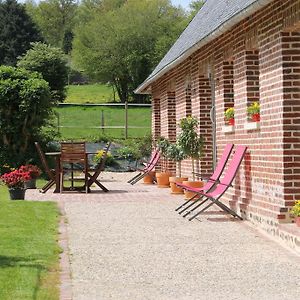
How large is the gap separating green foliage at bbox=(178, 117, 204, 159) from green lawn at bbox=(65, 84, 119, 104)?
40745mm

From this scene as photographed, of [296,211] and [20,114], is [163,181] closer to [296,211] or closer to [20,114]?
[20,114]

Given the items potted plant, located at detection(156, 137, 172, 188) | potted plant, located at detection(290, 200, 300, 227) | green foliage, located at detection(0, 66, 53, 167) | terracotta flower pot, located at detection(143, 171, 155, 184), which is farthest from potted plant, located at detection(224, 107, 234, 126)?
green foliage, located at detection(0, 66, 53, 167)

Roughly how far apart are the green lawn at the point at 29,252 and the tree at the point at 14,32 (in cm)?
4828

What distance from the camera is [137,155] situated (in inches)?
1045

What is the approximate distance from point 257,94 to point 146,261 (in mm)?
4495

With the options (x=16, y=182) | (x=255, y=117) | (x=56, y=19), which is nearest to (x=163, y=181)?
(x=16, y=182)

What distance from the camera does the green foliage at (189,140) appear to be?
1641 cm

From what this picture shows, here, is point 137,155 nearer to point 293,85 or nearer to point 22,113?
point 22,113

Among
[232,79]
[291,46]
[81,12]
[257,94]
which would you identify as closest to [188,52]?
[232,79]

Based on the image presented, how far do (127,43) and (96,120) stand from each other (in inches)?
769

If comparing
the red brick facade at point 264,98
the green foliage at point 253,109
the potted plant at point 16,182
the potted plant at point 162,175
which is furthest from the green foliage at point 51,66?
the green foliage at point 253,109

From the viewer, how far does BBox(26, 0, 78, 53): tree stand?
8175 cm

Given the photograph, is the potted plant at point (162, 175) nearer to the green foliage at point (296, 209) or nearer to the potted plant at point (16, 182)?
the potted plant at point (16, 182)

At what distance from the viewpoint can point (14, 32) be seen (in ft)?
205
